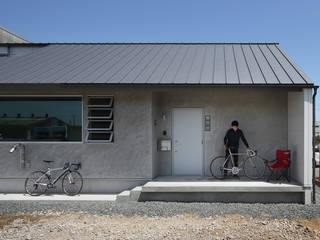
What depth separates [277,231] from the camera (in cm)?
581

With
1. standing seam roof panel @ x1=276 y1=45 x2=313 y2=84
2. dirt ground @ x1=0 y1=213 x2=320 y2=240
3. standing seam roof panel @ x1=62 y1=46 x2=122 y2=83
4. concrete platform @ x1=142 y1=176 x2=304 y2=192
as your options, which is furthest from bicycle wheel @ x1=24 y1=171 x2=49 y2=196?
standing seam roof panel @ x1=276 y1=45 x2=313 y2=84

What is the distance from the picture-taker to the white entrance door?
9578 mm

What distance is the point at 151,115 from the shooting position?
8.70 meters

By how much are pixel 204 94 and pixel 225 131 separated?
49.7 inches

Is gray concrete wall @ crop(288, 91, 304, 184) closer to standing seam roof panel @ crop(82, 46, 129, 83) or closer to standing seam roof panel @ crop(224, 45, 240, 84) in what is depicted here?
standing seam roof panel @ crop(224, 45, 240, 84)

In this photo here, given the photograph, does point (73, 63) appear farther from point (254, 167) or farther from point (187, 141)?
point (254, 167)

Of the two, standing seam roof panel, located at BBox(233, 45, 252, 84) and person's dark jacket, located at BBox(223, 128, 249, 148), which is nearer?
standing seam roof panel, located at BBox(233, 45, 252, 84)

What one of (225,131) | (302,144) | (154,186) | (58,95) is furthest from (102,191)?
(302,144)

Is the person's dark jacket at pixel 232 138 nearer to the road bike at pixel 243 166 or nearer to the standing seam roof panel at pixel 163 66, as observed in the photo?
the road bike at pixel 243 166

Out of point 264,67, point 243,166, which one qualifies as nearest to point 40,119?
point 243,166

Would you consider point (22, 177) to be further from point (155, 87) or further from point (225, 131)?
point (225, 131)

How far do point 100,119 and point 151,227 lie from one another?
3.74 metres

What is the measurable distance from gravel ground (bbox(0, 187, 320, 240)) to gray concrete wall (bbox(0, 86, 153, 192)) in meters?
1.08

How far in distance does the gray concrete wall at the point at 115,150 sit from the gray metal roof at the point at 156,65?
0.46 meters
